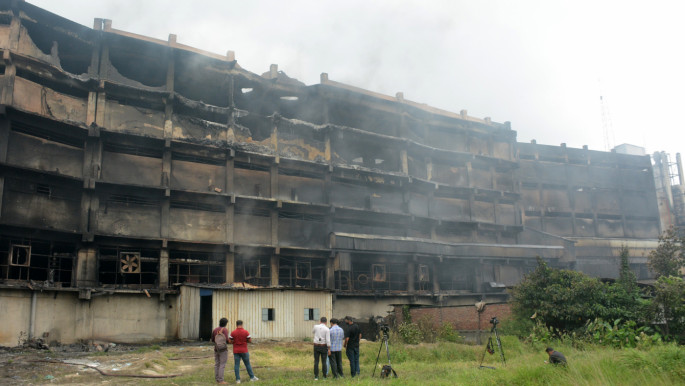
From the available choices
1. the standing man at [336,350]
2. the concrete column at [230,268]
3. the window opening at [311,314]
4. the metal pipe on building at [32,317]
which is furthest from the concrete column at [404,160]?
the standing man at [336,350]

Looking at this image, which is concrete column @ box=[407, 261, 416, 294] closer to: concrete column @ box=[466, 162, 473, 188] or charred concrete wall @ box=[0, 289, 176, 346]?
concrete column @ box=[466, 162, 473, 188]

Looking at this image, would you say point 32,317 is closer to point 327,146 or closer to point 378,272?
point 327,146

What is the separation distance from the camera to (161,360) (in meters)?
14.5

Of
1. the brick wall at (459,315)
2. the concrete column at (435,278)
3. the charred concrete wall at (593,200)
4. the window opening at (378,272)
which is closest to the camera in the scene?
the brick wall at (459,315)

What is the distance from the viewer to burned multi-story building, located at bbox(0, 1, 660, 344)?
74.3 ft

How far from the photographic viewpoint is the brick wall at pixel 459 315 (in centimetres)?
2447

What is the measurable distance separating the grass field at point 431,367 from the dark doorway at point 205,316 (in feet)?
11.9

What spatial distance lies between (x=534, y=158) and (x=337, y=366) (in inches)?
1510

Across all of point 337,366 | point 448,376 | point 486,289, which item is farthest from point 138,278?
point 486,289

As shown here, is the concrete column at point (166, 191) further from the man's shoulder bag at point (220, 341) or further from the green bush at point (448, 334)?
the man's shoulder bag at point (220, 341)

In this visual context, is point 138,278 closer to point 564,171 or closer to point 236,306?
point 236,306

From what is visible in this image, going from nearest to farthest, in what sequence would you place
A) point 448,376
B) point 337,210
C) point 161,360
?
1. point 448,376
2. point 161,360
3. point 337,210

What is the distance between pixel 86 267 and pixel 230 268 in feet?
22.1

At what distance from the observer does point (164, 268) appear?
83.4ft
